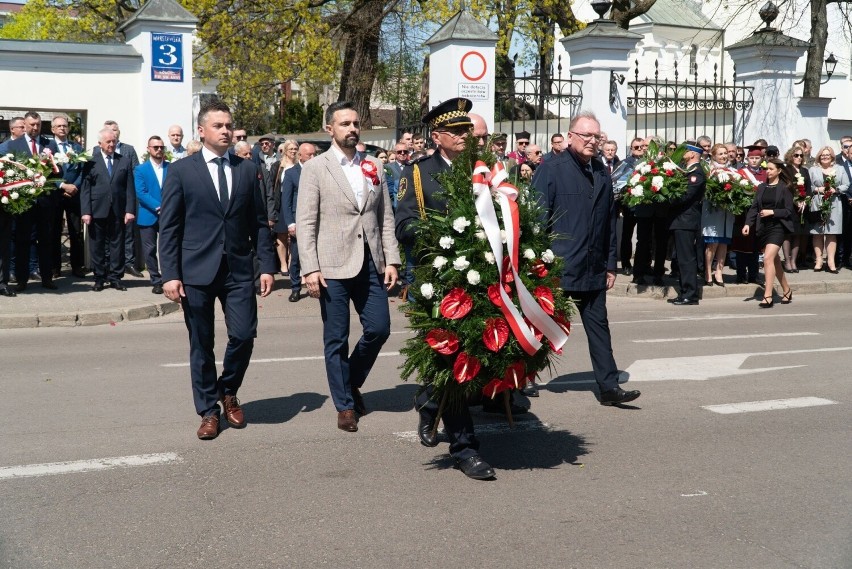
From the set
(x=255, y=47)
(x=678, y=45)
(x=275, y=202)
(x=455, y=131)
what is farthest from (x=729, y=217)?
(x=678, y=45)

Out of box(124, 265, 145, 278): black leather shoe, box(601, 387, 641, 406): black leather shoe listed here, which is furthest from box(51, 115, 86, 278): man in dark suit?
box(601, 387, 641, 406): black leather shoe

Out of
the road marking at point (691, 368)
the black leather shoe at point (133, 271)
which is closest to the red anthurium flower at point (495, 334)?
the road marking at point (691, 368)

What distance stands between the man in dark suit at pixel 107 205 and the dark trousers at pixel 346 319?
7.94 metres

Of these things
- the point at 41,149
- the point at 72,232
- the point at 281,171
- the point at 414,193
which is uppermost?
the point at 41,149

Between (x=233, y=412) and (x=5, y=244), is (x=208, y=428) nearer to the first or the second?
(x=233, y=412)

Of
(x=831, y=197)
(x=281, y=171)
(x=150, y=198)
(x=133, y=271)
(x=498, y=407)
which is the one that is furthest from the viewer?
(x=831, y=197)

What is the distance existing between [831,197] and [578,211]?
441 inches

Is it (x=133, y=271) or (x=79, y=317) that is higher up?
(x=133, y=271)

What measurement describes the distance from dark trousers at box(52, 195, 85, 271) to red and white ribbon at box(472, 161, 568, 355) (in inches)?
403

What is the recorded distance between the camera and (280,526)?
17.5 ft

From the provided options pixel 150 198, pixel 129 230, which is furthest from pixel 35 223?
pixel 129 230

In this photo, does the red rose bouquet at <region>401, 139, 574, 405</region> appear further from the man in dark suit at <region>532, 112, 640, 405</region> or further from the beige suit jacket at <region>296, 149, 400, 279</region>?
the man in dark suit at <region>532, 112, 640, 405</region>

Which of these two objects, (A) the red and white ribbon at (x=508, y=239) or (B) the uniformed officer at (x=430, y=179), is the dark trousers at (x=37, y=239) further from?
(A) the red and white ribbon at (x=508, y=239)

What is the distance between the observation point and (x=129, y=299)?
13.8 meters
